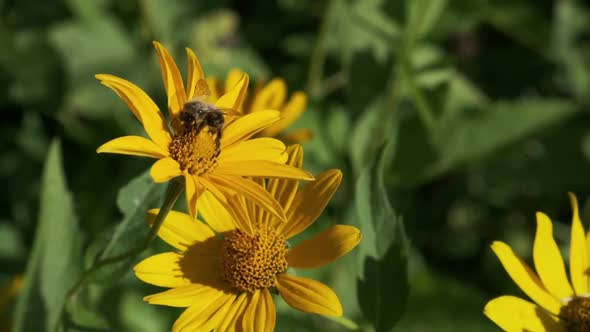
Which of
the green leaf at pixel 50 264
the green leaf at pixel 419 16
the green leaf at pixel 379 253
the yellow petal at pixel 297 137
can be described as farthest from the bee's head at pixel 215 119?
the green leaf at pixel 419 16

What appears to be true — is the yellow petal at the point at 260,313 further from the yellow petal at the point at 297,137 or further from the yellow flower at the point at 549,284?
the yellow petal at the point at 297,137

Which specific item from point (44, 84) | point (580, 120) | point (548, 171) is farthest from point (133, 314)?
point (580, 120)

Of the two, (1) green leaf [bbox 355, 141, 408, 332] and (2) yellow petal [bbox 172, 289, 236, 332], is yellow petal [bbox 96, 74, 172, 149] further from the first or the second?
(1) green leaf [bbox 355, 141, 408, 332]

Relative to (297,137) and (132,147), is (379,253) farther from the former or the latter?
(297,137)

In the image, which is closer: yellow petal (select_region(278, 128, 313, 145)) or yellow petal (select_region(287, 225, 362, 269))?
yellow petal (select_region(287, 225, 362, 269))

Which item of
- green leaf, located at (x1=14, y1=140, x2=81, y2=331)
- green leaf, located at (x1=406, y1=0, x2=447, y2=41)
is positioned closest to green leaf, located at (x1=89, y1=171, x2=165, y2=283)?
green leaf, located at (x1=14, y1=140, x2=81, y2=331)
